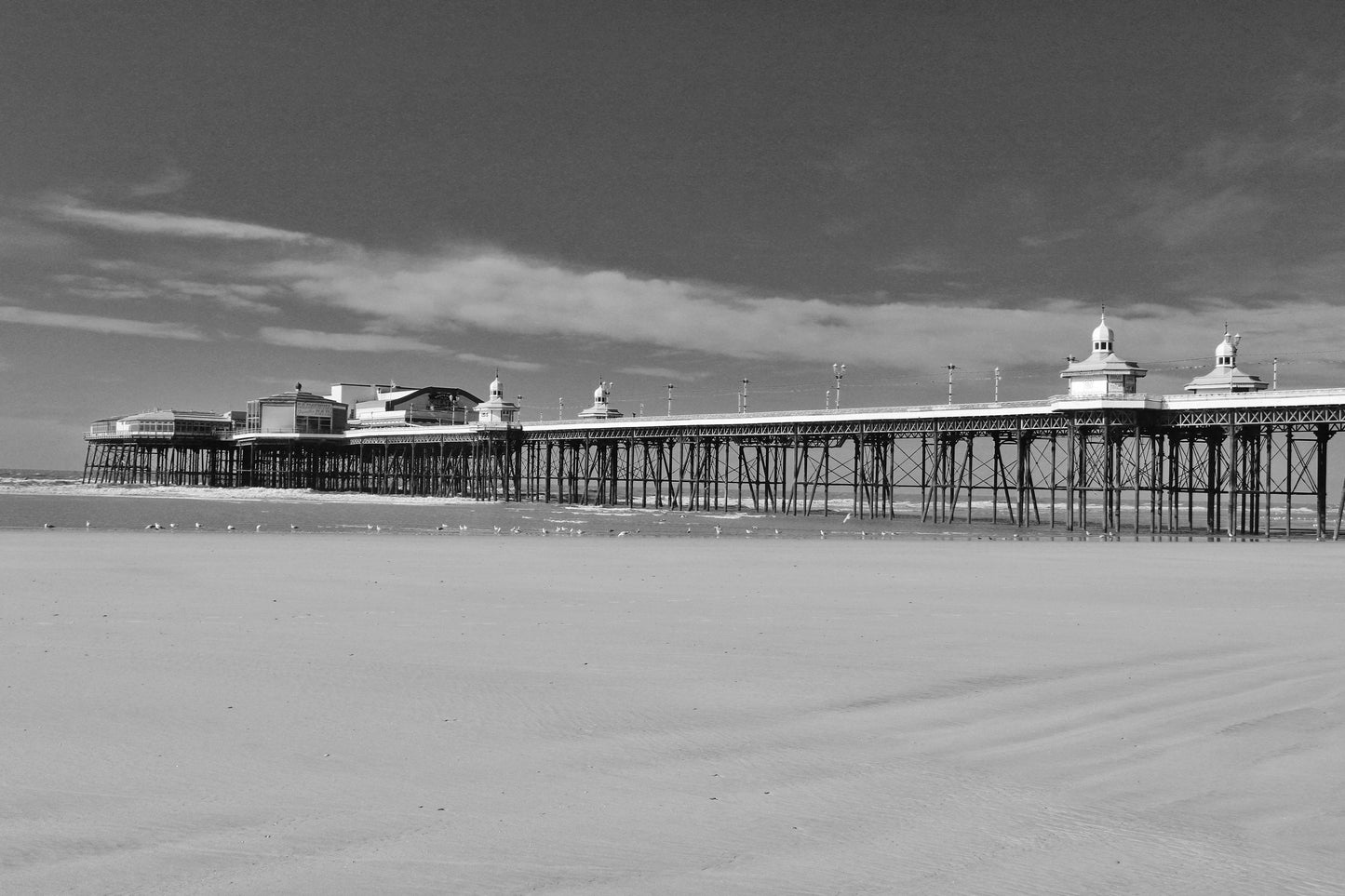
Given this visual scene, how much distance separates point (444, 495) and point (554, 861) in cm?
10742

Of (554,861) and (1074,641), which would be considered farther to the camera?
(1074,641)

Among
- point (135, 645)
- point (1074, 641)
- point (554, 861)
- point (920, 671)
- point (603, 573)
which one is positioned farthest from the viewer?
point (603, 573)

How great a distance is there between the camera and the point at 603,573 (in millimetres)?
19312

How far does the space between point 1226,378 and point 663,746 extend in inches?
2223

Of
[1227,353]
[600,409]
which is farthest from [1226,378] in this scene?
[600,409]

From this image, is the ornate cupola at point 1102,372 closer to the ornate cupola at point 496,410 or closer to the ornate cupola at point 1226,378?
the ornate cupola at point 1226,378

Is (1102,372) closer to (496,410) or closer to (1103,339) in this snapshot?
(1103,339)

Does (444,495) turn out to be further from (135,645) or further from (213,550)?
(135,645)

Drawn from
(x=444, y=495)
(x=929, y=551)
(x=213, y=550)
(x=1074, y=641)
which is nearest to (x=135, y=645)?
(x=1074, y=641)

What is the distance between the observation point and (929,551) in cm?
2750

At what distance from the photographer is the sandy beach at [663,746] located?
4727 mm

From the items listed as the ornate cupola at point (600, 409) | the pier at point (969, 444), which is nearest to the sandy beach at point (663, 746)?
the pier at point (969, 444)

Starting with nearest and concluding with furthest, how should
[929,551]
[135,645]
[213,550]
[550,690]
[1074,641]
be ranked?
[550,690]
[135,645]
[1074,641]
[213,550]
[929,551]

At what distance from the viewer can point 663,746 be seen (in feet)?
22.2
